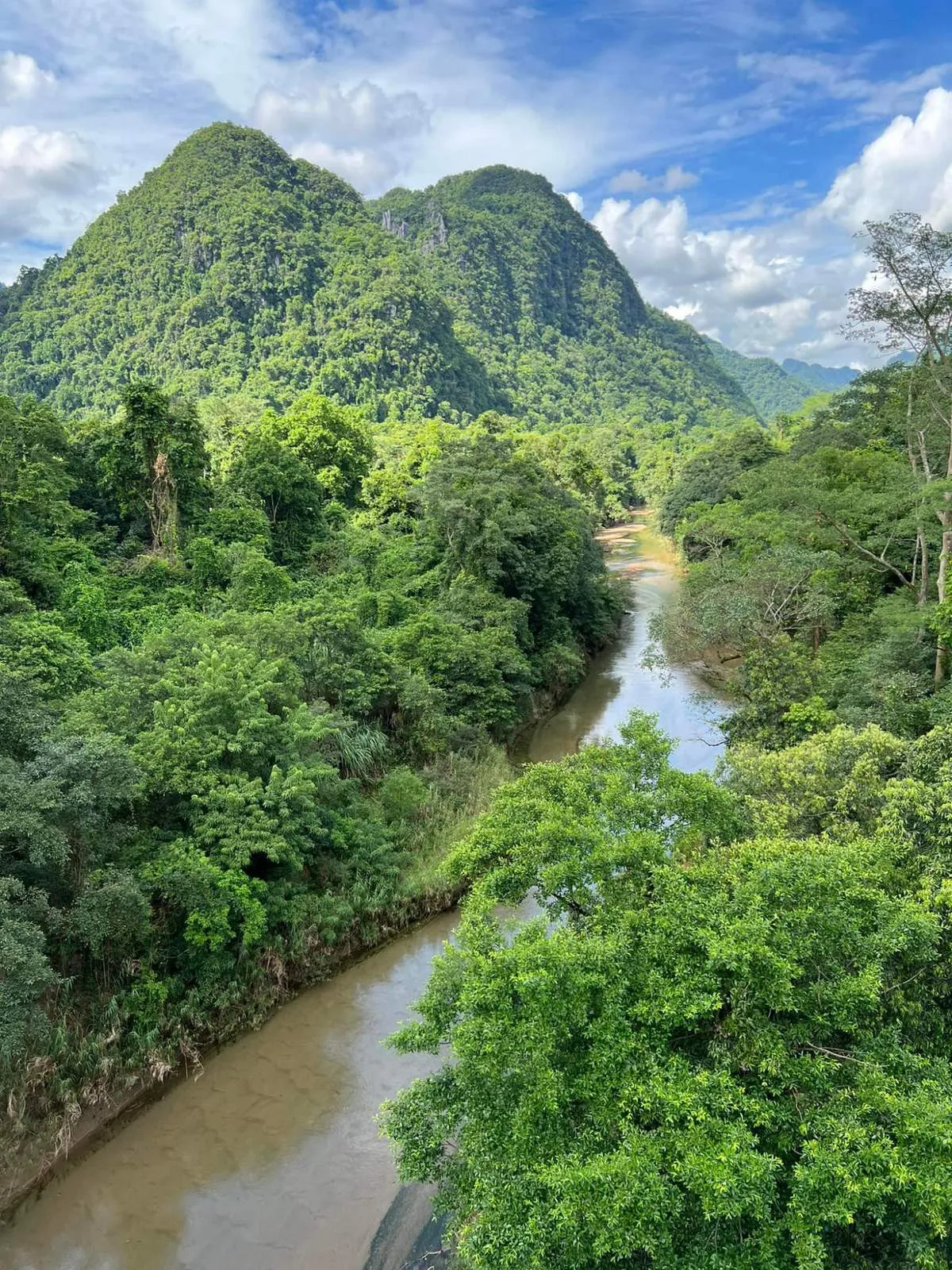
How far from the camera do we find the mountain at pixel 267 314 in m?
93.2

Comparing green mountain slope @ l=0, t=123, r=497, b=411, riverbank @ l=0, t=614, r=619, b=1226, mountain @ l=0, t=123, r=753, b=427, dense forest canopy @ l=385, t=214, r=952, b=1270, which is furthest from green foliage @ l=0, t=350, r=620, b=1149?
green mountain slope @ l=0, t=123, r=497, b=411

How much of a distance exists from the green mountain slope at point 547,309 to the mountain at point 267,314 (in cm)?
93

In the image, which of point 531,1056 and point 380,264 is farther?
point 380,264

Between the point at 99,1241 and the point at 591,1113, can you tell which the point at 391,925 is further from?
the point at 591,1113

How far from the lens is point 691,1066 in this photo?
682 cm

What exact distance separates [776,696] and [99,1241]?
16.4 metres

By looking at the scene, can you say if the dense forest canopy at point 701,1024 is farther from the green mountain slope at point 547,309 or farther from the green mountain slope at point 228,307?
the green mountain slope at point 547,309

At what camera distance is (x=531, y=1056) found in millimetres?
6691

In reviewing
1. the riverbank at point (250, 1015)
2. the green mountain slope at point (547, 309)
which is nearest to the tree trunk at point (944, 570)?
the riverbank at point (250, 1015)

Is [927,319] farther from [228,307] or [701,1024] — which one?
[228,307]

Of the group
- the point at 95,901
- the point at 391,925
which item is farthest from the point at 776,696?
the point at 95,901

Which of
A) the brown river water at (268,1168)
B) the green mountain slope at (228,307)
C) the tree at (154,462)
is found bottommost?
the brown river water at (268,1168)

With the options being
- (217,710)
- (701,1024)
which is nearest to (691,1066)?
(701,1024)

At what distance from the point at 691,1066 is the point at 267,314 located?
10799 cm
